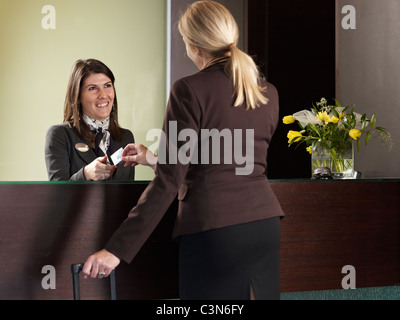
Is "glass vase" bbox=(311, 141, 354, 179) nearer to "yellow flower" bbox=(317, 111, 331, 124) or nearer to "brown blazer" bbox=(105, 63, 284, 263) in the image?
"yellow flower" bbox=(317, 111, 331, 124)

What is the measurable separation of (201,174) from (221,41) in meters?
0.36

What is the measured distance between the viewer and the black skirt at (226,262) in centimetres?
135

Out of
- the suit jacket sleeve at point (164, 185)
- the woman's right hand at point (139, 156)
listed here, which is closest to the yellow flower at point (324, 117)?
the woman's right hand at point (139, 156)

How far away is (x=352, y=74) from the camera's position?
3.52 m

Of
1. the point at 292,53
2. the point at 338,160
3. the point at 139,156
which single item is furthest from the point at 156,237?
the point at 292,53

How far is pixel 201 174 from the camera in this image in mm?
1364

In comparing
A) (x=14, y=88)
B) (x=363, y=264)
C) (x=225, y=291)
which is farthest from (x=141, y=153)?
(x=14, y=88)

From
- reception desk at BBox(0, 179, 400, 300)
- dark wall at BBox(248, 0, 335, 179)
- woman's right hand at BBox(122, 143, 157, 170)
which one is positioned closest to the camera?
reception desk at BBox(0, 179, 400, 300)

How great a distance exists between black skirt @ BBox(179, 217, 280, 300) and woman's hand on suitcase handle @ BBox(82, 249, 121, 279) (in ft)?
0.62

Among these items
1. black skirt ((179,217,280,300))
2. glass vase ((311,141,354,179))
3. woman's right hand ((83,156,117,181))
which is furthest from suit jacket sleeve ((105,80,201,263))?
glass vase ((311,141,354,179))

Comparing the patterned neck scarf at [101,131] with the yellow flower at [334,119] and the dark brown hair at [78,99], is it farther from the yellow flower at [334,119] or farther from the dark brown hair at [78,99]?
the yellow flower at [334,119]

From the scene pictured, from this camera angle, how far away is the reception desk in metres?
1.80

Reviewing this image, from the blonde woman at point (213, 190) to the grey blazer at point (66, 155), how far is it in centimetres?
110
